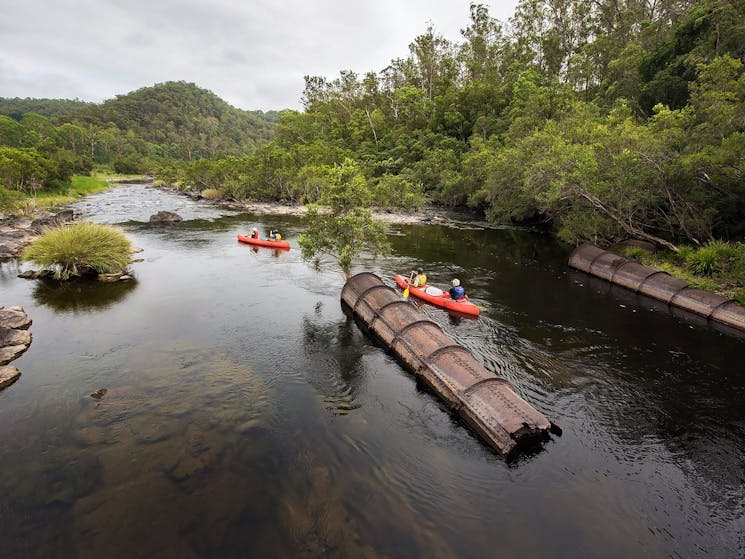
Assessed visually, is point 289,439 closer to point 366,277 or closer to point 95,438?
point 95,438

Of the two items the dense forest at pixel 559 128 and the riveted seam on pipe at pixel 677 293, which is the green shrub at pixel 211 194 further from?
the riveted seam on pipe at pixel 677 293

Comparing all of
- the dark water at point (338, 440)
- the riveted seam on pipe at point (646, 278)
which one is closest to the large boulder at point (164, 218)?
the dark water at point (338, 440)

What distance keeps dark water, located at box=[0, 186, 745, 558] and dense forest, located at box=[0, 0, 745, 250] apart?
10.2 m

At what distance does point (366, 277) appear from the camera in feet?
65.1

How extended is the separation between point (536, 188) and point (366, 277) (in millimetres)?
20132

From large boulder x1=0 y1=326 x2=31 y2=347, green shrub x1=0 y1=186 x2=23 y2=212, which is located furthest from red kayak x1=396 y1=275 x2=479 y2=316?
green shrub x1=0 y1=186 x2=23 y2=212

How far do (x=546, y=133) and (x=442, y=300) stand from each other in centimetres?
2807

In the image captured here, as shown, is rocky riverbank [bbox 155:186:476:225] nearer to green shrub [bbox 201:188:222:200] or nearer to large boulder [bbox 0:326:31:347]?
green shrub [bbox 201:188:222:200]

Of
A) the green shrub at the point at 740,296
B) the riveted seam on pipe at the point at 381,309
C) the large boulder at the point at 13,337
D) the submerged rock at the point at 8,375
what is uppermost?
the green shrub at the point at 740,296

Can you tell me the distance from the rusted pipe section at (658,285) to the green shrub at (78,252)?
33.5 m

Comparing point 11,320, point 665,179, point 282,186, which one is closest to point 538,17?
point 282,186

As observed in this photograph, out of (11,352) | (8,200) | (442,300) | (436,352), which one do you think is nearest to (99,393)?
(11,352)

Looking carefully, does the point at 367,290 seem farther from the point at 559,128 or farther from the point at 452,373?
the point at 559,128

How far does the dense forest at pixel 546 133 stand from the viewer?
26.1 m
